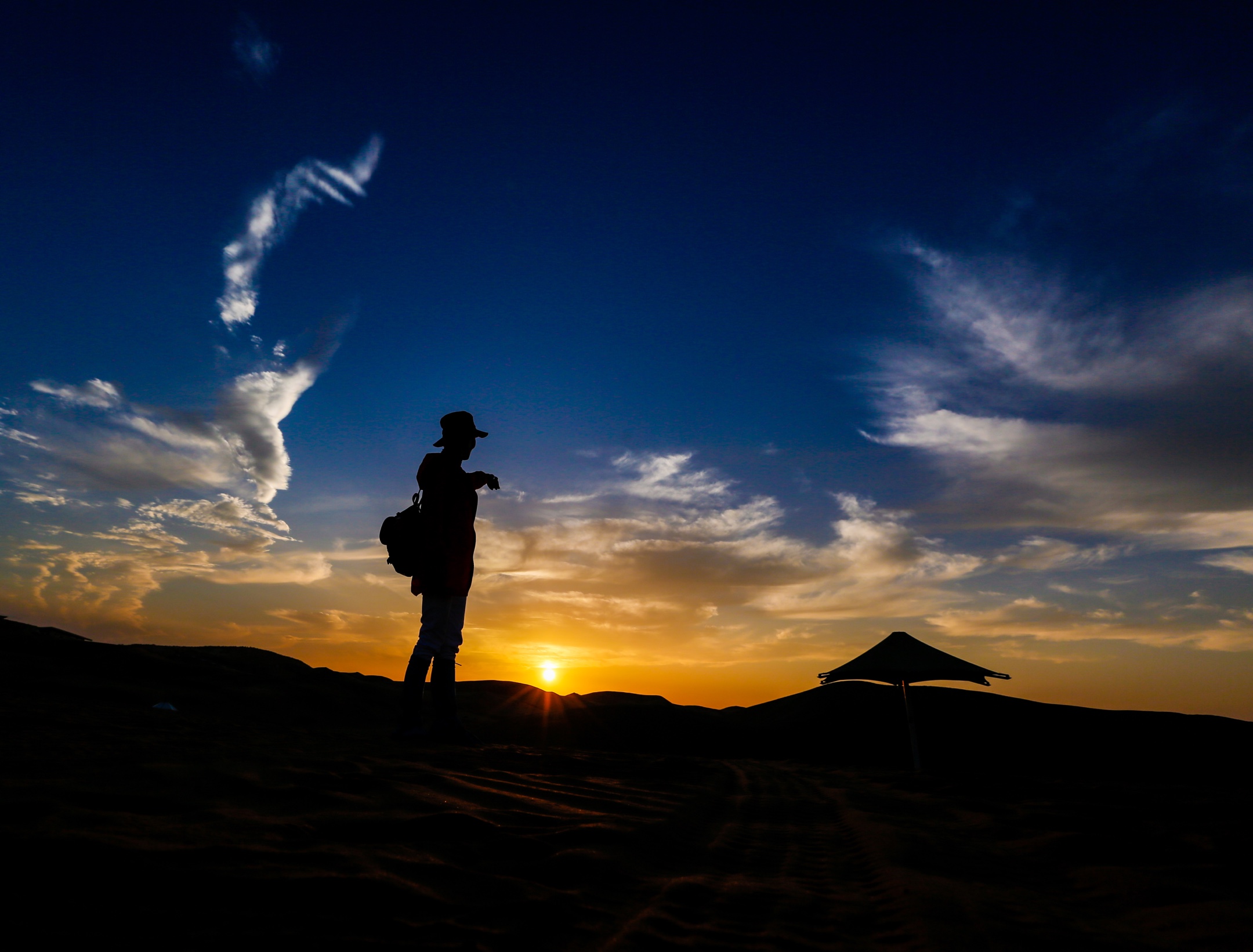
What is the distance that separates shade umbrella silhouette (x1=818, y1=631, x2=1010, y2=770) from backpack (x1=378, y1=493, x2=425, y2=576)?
28.5 feet

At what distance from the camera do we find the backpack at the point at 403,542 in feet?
15.7

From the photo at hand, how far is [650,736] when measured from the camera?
31.9 ft

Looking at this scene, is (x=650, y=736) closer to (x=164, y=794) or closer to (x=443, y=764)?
(x=443, y=764)

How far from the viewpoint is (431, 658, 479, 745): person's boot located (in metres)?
4.38

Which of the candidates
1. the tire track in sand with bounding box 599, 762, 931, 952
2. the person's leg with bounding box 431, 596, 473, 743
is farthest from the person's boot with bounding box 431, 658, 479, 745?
the tire track in sand with bounding box 599, 762, 931, 952

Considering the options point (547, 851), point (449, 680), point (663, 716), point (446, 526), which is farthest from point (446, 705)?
point (663, 716)

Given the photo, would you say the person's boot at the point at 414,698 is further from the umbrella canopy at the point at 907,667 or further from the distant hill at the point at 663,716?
the umbrella canopy at the point at 907,667

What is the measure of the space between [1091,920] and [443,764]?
252 cm

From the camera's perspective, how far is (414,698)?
4.41m

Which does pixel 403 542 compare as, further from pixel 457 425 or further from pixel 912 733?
pixel 912 733

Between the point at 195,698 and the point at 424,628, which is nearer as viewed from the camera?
the point at 424,628

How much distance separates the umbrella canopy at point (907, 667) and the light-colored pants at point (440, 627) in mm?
8333

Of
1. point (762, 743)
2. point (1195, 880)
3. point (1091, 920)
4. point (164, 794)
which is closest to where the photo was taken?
point (1091, 920)

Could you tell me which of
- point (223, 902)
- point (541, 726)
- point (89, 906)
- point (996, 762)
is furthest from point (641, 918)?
point (996, 762)
